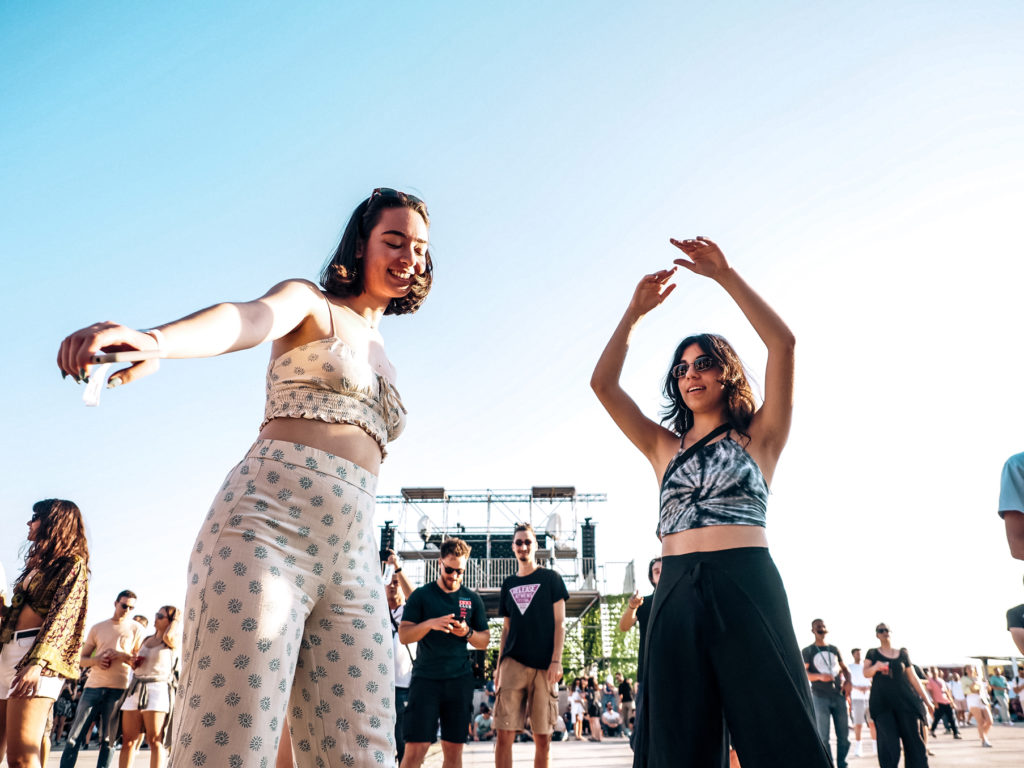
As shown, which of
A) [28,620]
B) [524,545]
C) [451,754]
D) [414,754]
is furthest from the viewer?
[524,545]

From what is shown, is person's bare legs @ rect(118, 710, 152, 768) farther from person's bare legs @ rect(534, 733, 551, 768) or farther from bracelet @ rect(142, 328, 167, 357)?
bracelet @ rect(142, 328, 167, 357)

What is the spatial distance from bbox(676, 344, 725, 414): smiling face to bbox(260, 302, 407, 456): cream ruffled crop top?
5.11 feet

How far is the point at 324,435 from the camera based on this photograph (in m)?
2.22

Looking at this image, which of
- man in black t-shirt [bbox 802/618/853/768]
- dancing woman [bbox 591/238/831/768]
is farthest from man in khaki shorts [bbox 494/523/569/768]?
man in black t-shirt [bbox 802/618/853/768]

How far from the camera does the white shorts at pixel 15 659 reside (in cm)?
458

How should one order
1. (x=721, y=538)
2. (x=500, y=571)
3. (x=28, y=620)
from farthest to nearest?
(x=500, y=571), (x=28, y=620), (x=721, y=538)

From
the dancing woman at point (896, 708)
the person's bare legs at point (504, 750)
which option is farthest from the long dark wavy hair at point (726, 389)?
the dancing woman at point (896, 708)

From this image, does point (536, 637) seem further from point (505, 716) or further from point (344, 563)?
point (344, 563)

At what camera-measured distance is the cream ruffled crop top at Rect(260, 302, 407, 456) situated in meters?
2.23

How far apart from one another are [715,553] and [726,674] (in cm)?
41

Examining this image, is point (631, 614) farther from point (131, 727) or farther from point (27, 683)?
point (27, 683)

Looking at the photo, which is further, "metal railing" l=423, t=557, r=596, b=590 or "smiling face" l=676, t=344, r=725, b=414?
"metal railing" l=423, t=557, r=596, b=590

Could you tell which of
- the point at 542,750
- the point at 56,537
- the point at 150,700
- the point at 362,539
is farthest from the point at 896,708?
the point at 362,539

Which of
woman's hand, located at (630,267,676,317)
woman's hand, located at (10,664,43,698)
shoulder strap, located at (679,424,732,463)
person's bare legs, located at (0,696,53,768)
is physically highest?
woman's hand, located at (630,267,676,317)
